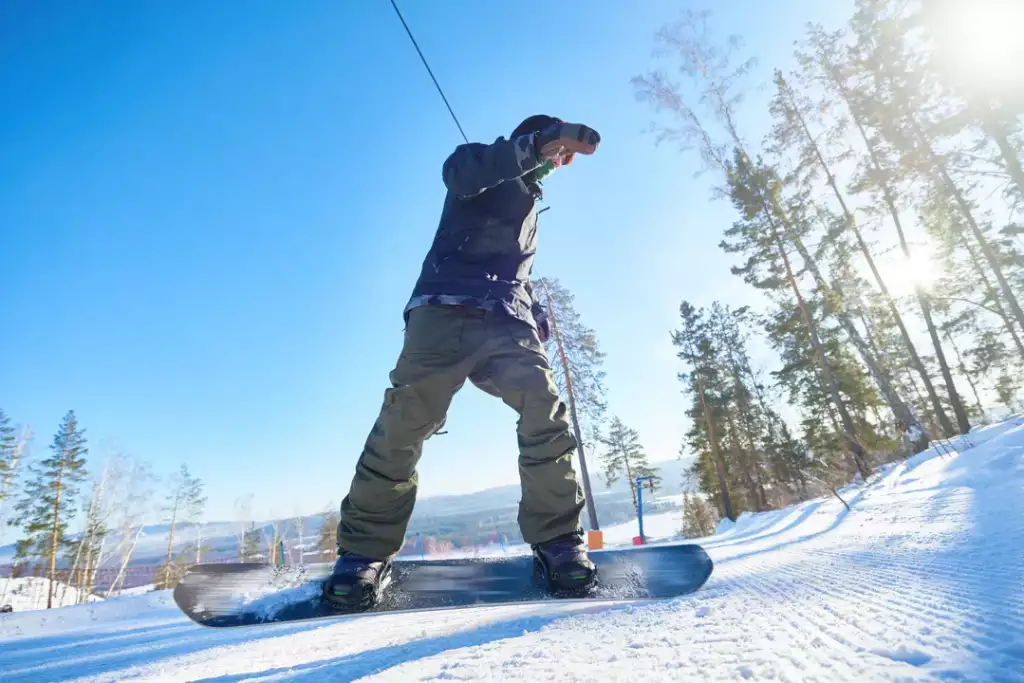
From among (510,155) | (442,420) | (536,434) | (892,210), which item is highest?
(892,210)

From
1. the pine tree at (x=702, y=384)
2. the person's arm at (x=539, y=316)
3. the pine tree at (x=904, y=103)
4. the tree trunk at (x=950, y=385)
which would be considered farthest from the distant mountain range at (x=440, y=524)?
the person's arm at (x=539, y=316)

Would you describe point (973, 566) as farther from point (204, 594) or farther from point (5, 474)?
point (5, 474)

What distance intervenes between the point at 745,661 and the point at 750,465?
2347 centimetres

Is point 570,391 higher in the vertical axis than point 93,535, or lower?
higher

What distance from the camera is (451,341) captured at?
1651mm

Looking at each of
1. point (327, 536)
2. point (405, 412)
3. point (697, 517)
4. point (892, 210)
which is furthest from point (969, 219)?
point (327, 536)

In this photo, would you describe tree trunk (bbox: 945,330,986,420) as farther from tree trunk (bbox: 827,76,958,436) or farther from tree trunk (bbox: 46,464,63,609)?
tree trunk (bbox: 46,464,63,609)

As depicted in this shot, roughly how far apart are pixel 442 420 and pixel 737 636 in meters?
1.19

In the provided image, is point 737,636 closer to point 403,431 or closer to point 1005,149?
point 403,431

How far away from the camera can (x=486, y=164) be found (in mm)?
1645

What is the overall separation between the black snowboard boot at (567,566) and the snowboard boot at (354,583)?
0.60 m

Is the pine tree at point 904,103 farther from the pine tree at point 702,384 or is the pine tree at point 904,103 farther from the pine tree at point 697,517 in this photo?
the pine tree at point 697,517

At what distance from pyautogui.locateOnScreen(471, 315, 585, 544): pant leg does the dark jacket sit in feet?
0.52

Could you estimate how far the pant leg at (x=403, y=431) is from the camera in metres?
1.56
